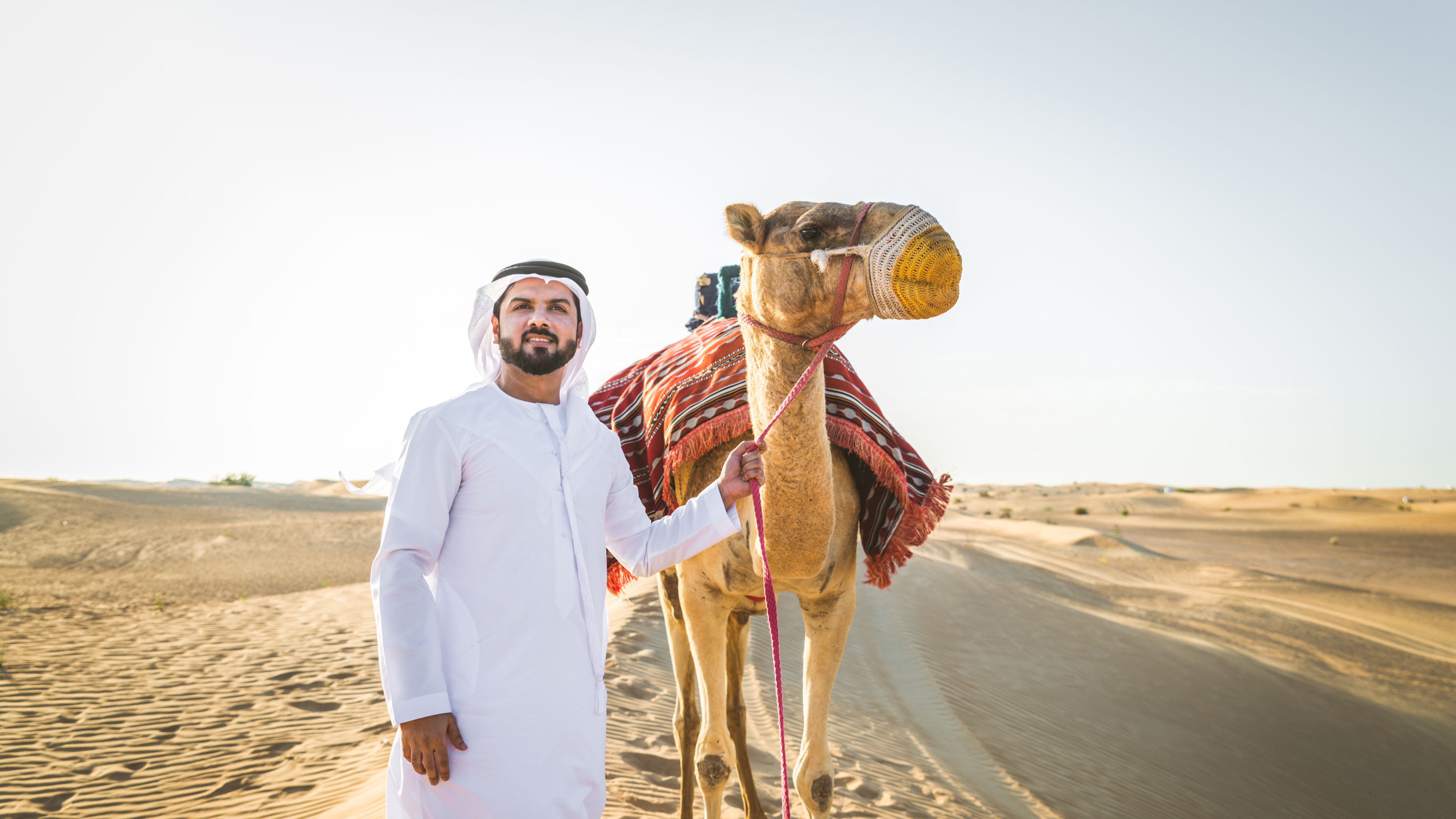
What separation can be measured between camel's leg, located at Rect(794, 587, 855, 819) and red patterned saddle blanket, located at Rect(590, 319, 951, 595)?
314 mm

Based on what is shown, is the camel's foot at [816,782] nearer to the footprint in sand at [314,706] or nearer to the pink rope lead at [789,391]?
the pink rope lead at [789,391]

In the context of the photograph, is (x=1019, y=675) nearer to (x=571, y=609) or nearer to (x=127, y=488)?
(x=571, y=609)

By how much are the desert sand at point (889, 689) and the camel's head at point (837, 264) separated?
11.1 feet

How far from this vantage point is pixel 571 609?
8.02ft

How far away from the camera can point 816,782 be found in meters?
3.65

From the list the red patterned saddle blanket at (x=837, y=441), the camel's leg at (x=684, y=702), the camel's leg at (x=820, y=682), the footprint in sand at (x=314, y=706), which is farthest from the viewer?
the footprint in sand at (x=314, y=706)

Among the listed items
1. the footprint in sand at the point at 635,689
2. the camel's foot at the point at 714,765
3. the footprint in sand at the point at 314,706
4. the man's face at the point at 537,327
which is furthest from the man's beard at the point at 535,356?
the footprint in sand at the point at 314,706

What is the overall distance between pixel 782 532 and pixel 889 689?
288 inches

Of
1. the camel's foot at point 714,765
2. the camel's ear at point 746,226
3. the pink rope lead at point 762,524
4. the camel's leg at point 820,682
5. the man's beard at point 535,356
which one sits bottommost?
the camel's foot at point 714,765

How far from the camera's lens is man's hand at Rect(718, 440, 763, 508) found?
9.68 feet

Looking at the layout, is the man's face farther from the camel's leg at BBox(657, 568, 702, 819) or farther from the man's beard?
the camel's leg at BBox(657, 568, 702, 819)

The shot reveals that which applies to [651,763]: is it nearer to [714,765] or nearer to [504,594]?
[714,765]

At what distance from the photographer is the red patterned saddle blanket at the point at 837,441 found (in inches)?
151

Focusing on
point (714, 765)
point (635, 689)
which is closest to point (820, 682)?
point (714, 765)
